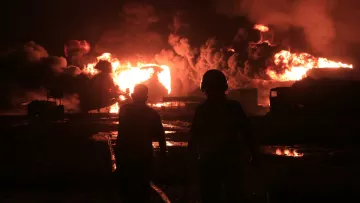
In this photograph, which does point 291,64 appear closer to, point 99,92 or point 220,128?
point 99,92

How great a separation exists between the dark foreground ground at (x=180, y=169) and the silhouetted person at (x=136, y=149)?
64 centimetres

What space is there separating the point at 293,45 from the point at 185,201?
4431cm

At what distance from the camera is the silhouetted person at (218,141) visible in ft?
13.0

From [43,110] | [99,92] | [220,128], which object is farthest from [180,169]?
[99,92]

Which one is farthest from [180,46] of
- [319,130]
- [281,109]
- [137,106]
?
[137,106]

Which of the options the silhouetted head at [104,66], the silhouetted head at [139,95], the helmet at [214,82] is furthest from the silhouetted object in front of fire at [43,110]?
the helmet at [214,82]

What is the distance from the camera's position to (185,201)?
14.1 ft

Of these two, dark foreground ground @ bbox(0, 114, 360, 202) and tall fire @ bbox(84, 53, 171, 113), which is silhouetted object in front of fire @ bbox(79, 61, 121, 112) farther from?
dark foreground ground @ bbox(0, 114, 360, 202)

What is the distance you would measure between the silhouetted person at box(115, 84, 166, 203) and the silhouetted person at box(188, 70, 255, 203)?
923mm

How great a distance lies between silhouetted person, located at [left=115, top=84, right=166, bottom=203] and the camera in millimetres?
4832

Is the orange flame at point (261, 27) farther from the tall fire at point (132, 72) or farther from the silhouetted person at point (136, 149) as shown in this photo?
the silhouetted person at point (136, 149)

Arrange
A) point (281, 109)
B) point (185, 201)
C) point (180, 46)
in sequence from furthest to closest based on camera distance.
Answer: point (180, 46) → point (281, 109) → point (185, 201)

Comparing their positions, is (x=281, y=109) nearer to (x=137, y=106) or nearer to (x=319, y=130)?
(x=319, y=130)

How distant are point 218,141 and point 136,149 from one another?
1.31m
